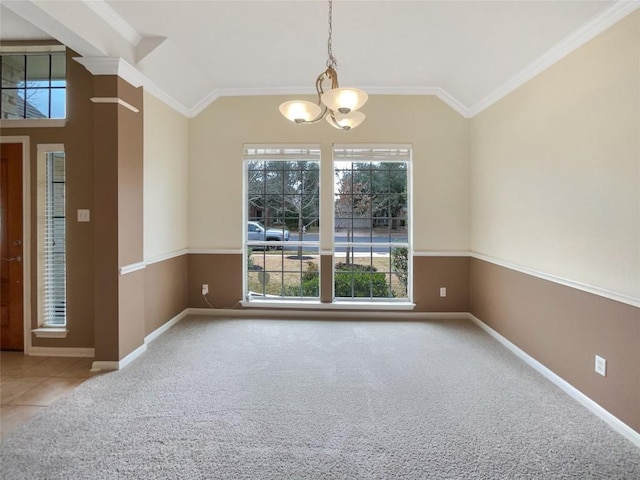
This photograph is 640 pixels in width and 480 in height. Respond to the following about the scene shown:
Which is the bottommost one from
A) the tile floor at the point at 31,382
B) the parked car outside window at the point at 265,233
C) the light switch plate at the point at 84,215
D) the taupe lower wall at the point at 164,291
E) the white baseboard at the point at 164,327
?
the tile floor at the point at 31,382

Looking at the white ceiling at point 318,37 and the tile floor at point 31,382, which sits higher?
the white ceiling at point 318,37

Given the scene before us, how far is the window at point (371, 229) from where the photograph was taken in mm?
4176

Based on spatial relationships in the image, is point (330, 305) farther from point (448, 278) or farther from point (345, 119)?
point (345, 119)

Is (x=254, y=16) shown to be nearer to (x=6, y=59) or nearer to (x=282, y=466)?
(x=6, y=59)

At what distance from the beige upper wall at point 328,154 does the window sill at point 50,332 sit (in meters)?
1.63

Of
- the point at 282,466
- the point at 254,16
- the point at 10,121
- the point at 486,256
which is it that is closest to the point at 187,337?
the point at 282,466

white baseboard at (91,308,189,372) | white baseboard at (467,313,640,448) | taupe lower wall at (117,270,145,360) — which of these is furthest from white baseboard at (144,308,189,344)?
white baseboard at (467,313,640,448)

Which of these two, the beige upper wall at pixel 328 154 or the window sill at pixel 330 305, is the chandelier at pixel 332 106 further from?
the window sill at pixel 330 305

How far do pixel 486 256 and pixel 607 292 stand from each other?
5.25ft

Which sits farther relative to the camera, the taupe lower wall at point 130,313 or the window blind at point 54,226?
the window blind at point 54,226

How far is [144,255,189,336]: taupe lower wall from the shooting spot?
3297mm

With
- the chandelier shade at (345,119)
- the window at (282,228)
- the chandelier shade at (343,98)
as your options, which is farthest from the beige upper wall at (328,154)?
the chandelier shade at (343,98)

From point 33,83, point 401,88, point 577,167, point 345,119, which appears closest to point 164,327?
point 33,83

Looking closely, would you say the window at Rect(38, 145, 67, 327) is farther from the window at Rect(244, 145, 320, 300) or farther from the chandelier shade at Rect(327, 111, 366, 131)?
the chandelier shade at Rect(327, 111, 366, 131)
